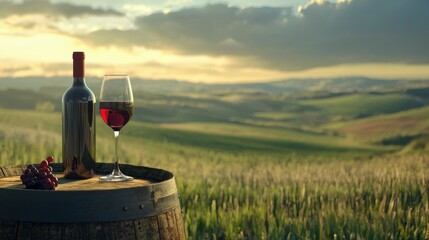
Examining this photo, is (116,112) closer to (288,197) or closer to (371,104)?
(288,197)

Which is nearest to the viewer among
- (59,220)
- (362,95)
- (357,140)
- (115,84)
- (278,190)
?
(59,220)

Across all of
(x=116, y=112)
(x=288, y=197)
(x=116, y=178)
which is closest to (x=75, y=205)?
(x=116, y=178)

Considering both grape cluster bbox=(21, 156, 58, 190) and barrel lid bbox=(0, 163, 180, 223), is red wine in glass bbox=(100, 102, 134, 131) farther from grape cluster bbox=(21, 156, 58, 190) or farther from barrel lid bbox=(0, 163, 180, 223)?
barrel lid bbox=(0, 163, 180, 223)

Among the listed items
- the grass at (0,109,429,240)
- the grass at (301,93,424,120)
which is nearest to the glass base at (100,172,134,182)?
the grass at (0,109,429,240)

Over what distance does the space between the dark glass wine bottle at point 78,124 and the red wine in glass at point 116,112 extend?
0.25ft

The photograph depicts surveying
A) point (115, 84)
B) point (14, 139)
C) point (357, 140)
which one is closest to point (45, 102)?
point (357, 140)

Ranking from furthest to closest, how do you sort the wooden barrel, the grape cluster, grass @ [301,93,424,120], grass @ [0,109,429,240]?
grass @ [301,93,424,120] → grass @ [0,109,429,240] → the grape cluster → the wooden barrel

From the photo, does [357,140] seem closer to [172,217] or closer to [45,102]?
[45,102]

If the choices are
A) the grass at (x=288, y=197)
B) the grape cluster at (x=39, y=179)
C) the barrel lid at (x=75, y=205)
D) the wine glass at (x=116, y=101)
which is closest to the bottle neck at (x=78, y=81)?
the wine glass at (x=116, y=101)

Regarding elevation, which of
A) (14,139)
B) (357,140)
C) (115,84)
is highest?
(115,84)

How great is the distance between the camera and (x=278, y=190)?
8.83m

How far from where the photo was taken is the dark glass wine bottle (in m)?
3.68

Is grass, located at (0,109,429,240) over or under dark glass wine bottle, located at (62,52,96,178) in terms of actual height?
under

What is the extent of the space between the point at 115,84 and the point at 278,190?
5.45 meters
